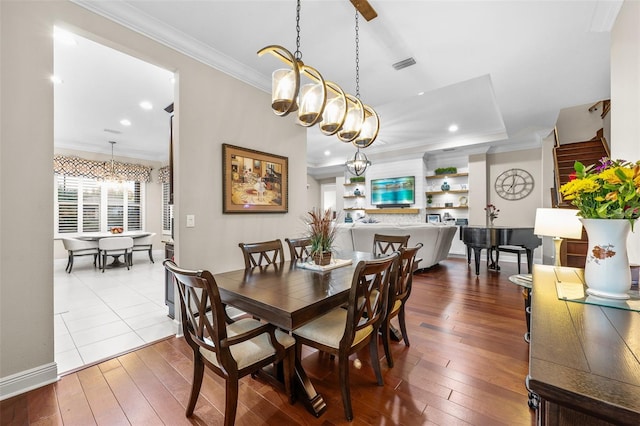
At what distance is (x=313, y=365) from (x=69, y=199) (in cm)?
804

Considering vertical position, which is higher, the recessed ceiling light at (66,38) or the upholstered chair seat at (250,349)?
the recessed ceiling light at (66,38)

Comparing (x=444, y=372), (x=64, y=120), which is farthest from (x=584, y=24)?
(x=64, y=120)

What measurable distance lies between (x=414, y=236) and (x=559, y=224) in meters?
2.91

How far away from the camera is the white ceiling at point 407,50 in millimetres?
2348

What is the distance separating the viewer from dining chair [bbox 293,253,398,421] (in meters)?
1.53

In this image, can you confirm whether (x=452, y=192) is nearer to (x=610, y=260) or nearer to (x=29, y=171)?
(x=610, y=260)

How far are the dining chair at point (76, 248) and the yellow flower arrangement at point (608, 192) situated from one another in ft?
24.3

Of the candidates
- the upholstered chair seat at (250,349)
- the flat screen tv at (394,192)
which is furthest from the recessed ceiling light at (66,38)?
the flat screen tv at (394,192)

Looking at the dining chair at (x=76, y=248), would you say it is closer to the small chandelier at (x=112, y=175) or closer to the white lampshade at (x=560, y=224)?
the small chandelier at (x=112, y=175)

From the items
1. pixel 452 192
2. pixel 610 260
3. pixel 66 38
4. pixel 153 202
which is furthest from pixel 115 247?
pixel 452 192

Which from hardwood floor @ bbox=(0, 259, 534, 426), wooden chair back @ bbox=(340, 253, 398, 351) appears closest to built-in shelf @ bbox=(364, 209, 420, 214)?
hardwood floor @ bbox=(0, 259, 534, 426)

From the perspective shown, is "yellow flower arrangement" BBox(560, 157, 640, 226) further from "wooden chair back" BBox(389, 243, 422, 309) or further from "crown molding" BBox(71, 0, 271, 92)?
"crown molding" BBox(71, 0, 271, 92)

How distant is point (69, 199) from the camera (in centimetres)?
688

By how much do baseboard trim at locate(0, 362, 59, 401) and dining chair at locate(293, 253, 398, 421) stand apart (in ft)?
5.86
